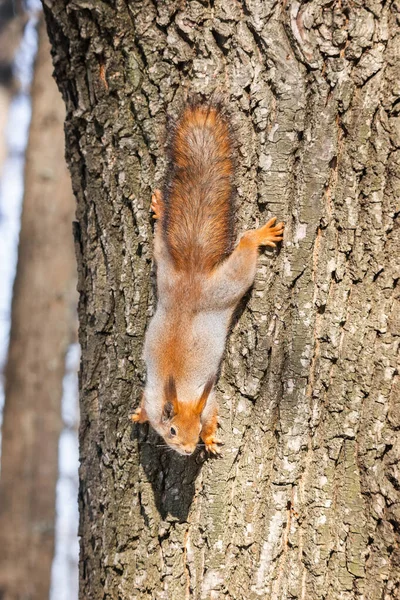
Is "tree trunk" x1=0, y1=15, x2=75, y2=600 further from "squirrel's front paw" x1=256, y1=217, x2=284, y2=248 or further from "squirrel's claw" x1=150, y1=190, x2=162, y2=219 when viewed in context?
"squirrel's front paw" x1=256, y1=217, x2=284, y2=248

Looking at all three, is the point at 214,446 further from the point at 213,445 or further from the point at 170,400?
the point at 170,400

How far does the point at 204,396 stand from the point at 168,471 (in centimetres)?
30

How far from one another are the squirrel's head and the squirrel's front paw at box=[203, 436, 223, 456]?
0.22 feet

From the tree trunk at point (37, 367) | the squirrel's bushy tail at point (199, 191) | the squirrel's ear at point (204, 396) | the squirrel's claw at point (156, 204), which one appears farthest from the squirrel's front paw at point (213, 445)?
the tree trunk at point (37, 367)

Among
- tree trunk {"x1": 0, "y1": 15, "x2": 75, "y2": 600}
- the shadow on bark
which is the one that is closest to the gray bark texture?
the shadow on bark

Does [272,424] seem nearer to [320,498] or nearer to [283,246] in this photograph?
[320,498]

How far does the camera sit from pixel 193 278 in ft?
7.81

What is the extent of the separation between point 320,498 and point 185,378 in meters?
0.66

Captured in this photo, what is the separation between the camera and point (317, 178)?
6.39ft

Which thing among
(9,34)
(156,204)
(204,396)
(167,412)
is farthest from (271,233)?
(9,34)

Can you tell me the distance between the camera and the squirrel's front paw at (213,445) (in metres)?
2.07

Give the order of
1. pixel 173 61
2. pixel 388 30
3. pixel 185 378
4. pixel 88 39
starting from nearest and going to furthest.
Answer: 1. pixel 388 30
2. pixel 173 61
3. pixel 88 39
4. pixel 185 378

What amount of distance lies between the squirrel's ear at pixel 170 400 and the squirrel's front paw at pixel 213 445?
0.25 m

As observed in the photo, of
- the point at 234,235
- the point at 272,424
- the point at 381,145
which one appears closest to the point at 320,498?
the point at 272,424
